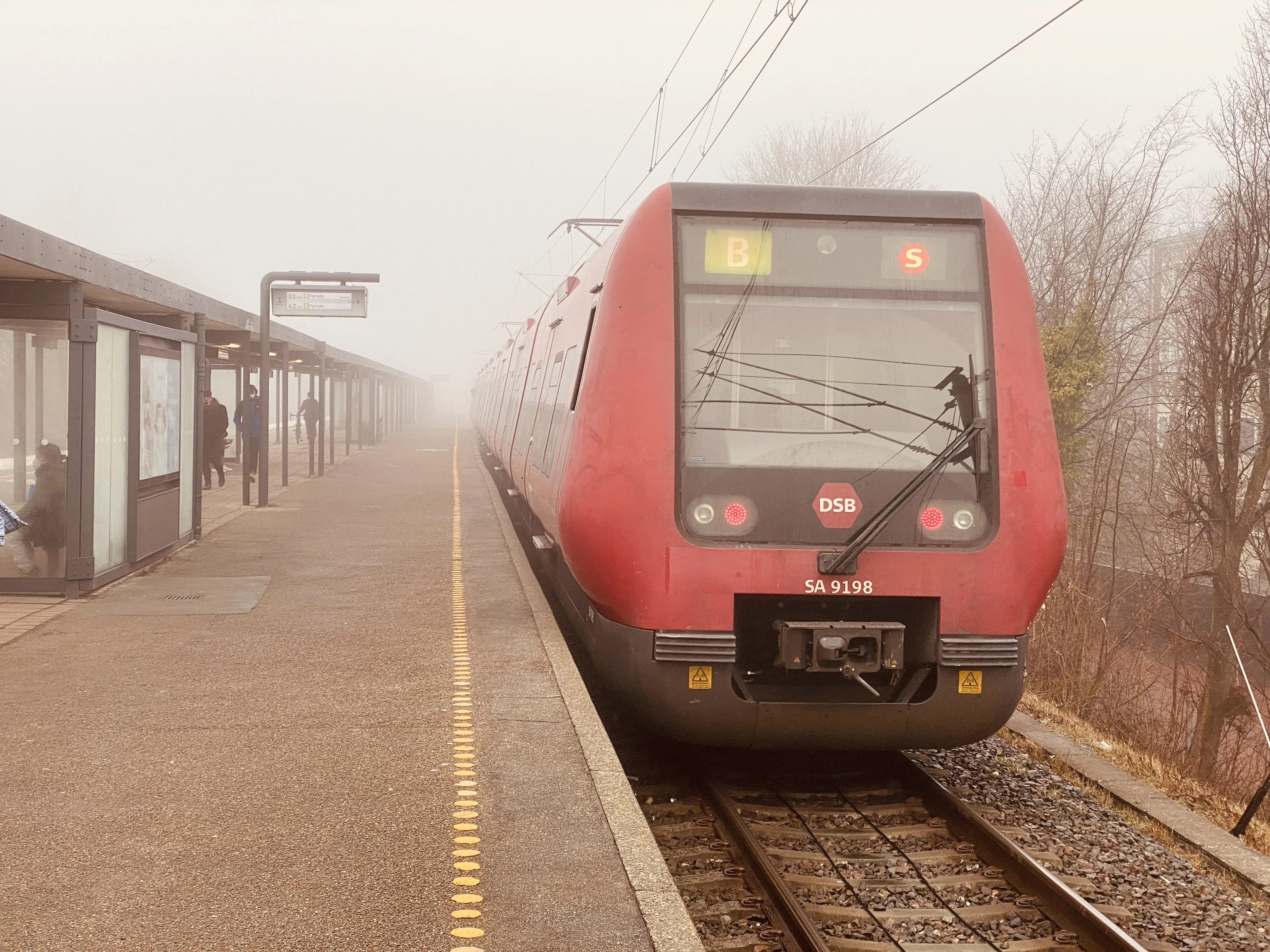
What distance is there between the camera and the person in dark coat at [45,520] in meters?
9.23

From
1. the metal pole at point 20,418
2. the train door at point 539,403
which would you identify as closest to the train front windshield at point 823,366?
the train door at point 539,403

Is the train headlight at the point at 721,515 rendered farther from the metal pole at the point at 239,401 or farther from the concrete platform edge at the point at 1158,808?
the metal pole at the point at 239,401

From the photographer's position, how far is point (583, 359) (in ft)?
22.7

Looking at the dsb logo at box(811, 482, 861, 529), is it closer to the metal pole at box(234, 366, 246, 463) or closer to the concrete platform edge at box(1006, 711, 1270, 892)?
the concrete platform edge at box(1006, 711, 1270, 892)

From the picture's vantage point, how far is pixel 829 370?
5816 mm

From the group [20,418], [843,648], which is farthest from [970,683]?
[20,418]

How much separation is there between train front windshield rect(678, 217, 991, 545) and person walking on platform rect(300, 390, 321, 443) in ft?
59.8

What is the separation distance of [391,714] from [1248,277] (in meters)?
13.0

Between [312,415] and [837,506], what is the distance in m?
19.6

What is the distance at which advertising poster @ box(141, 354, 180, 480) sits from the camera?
34.3 feet

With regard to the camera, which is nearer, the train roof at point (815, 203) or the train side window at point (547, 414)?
the train roof at point (815, 203)

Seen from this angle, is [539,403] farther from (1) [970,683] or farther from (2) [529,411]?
(1) [970,683]

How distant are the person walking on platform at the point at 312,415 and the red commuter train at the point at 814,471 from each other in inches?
716

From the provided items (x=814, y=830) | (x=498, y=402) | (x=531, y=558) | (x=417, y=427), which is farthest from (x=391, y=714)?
(x=417, y=427)
